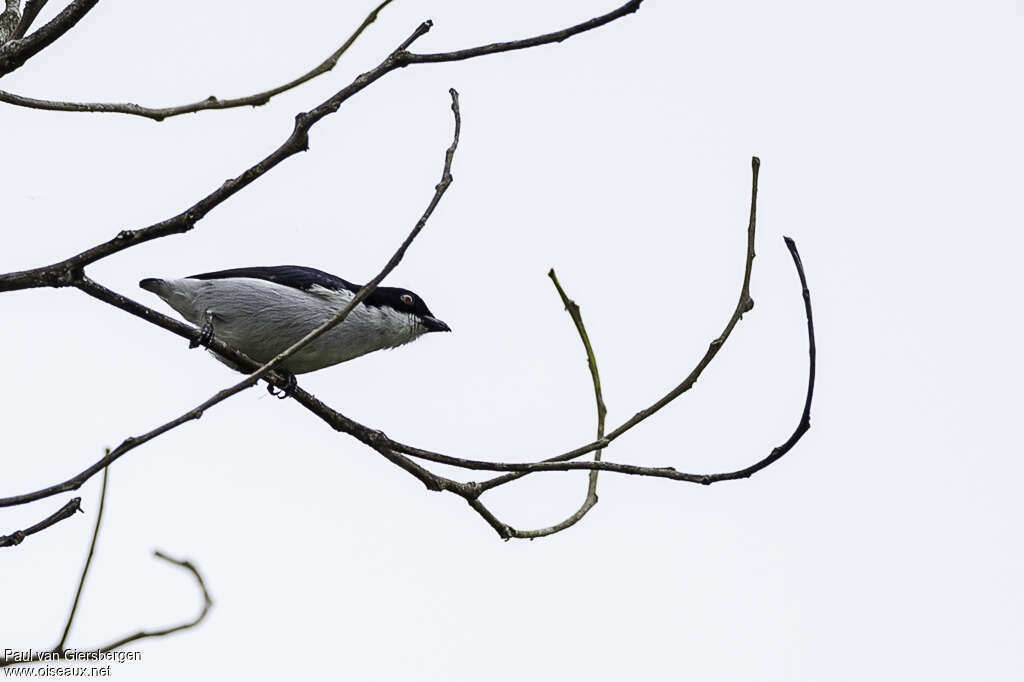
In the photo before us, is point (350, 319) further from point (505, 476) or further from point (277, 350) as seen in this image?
point (505, 476)

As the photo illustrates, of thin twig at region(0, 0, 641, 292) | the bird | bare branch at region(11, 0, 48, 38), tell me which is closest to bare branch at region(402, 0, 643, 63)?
thin twig at region(0, 0, 641, 292)

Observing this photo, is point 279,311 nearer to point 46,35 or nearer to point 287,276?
point 287,276

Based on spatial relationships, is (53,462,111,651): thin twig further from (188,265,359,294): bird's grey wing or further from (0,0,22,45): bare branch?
(188,265,359,294): bird's grey wing

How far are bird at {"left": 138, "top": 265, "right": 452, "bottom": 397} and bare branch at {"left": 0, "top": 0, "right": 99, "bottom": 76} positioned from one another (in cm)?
326

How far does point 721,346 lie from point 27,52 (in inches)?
94.4

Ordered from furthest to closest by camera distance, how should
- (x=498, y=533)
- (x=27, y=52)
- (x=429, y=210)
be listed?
(x=498, y=533), (x=27, y=52), (x=429, y=210)

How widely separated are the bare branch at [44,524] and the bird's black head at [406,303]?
412 cm

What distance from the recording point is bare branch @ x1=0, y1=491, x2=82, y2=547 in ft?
11.1

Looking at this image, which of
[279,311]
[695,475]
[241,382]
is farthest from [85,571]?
[279,311]

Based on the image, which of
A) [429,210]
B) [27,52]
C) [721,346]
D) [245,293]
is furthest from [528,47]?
[245,293]

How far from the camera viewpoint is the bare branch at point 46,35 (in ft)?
12.2

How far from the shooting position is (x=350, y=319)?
741cm

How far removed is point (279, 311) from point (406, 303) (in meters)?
1.07

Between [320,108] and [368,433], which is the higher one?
[320,108]
